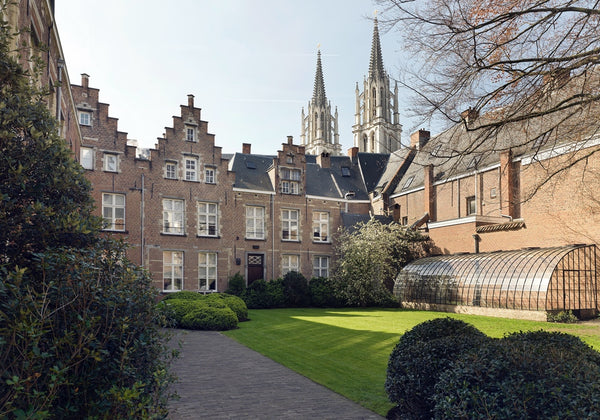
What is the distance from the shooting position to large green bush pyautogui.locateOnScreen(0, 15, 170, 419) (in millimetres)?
3613

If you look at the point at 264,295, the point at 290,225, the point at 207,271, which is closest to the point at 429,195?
the point at 290,225

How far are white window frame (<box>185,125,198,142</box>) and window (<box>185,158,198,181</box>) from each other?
139 cm

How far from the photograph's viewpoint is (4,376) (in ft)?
11.6

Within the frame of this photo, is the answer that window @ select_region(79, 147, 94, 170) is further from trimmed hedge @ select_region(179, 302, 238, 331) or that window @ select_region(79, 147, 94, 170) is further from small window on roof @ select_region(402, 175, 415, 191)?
small window on roof @ select_region(402, 175, 415, 191)

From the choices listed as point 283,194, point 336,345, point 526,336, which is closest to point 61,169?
point 526,336

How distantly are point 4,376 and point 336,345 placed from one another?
11.0m

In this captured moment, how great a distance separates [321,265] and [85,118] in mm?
18380

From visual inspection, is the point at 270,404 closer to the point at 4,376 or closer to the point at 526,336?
the point at 526,336

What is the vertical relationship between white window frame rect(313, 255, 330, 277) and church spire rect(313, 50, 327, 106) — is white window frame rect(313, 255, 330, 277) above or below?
below

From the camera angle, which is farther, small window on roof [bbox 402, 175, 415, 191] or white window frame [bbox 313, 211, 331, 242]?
small window on roof [bbox 402, 175, 415, 191]

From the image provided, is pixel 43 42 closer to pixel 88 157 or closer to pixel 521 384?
pixel 521 384

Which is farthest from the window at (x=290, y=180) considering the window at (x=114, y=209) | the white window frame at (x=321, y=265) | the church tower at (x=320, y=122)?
the church tower at (x=320, y=122)

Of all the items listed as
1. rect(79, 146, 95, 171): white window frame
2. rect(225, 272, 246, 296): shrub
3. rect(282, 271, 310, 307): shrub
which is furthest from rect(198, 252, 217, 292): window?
rect(79, 146, 95, 171): white window frame

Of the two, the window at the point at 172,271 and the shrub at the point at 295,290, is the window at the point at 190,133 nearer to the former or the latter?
the window at the point at 172,271
